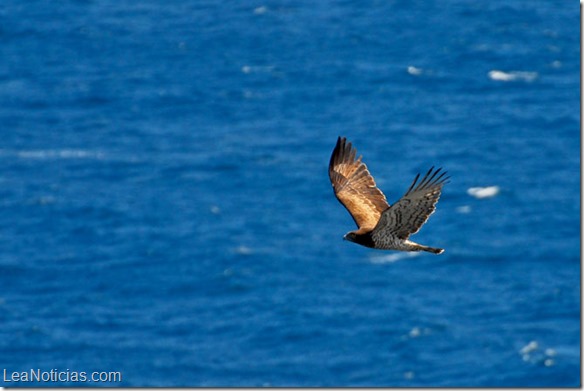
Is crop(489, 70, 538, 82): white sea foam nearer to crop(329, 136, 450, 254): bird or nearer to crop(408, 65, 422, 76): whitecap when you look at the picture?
crop(408, 65, 422, 76): whitecap

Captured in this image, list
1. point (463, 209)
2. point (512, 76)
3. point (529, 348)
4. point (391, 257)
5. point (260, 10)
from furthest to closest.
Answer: point (260, 10)
point (512, 76)
point (463, 209)
point (391, 257)
point (529, 348)

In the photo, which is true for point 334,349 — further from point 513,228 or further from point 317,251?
point 513,228

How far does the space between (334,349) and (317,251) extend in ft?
33.5

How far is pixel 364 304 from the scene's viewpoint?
101m

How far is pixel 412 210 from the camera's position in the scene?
26484 millimetres

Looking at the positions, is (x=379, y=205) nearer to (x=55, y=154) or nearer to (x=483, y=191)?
(x=483, y=191)

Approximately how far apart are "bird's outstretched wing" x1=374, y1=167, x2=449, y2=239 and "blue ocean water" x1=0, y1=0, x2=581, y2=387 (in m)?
65.1

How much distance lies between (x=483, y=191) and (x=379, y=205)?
8553 centimetres

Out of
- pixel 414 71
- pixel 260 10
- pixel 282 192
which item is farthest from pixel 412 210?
pixel 260 10

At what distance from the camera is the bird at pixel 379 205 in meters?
26.0

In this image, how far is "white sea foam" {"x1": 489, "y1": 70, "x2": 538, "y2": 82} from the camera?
433ft

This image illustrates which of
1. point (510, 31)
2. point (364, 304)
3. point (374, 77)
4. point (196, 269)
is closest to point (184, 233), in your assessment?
point (196, 269)

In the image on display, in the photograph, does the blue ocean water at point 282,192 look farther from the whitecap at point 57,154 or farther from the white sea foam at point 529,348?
the whitecap at point 57,154

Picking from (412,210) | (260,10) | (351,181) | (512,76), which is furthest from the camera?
(260,10)
